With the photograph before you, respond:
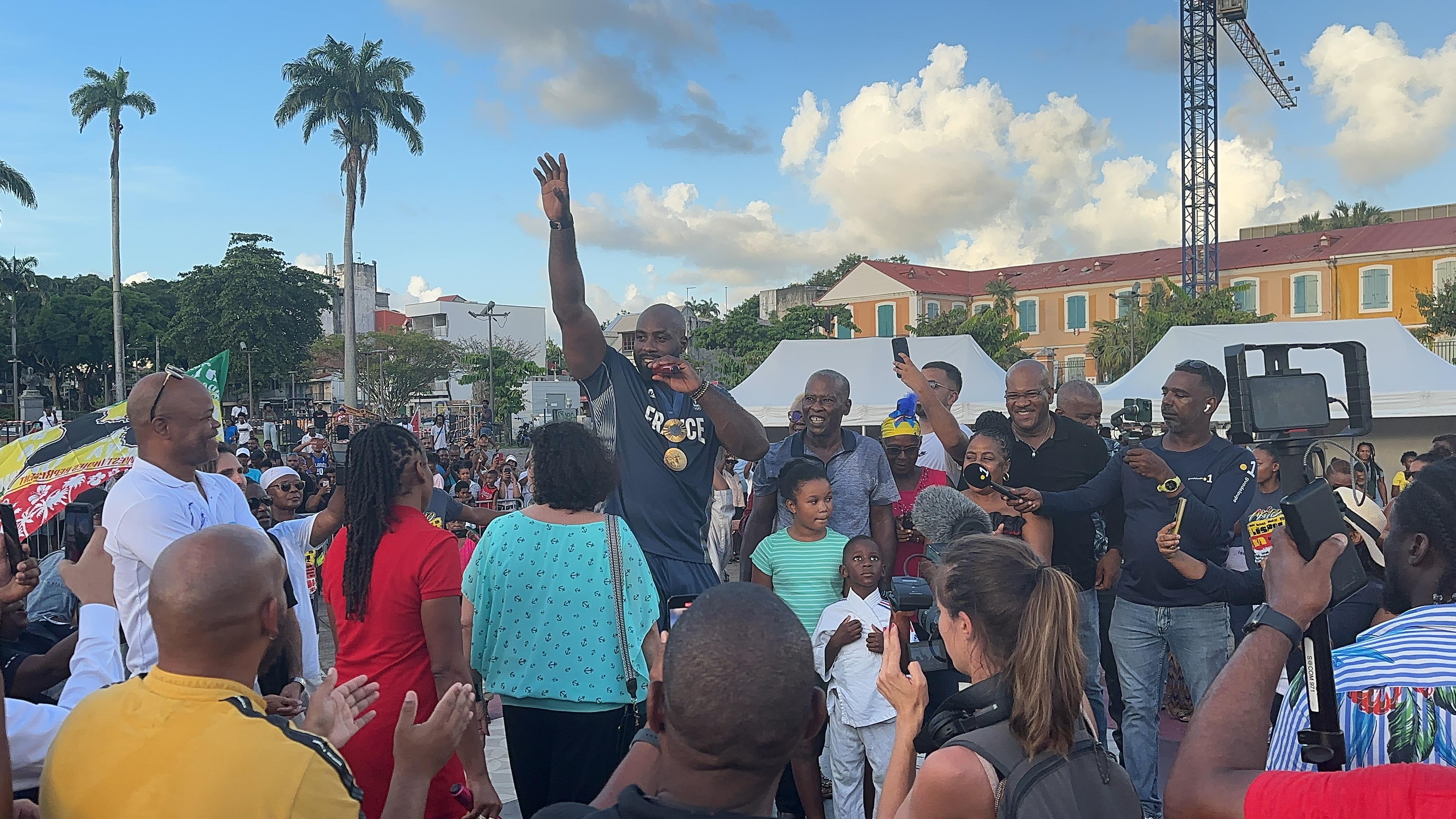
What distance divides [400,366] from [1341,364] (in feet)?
151

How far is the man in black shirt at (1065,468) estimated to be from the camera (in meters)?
4.51

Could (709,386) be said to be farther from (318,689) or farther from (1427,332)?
(1427,332)

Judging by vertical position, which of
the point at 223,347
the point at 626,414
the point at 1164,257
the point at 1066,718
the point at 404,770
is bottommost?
the point at 404,770

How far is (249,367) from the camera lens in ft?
154

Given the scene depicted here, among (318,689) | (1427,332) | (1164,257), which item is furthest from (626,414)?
(1164,257)

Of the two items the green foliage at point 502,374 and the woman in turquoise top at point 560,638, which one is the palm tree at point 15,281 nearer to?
the green foliage at point 502,374

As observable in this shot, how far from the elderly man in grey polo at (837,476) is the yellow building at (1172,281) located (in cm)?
4135

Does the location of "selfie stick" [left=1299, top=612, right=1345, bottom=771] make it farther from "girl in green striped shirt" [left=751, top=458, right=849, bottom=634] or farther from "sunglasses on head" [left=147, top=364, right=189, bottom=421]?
"sunglasses on head" [left=147, top=364, right=189, bottom=421]

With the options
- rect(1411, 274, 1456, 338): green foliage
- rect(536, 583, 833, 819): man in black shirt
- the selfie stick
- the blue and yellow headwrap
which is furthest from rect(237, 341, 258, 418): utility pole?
the selfie stick

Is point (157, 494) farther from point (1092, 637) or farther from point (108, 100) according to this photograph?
point (108, 100)

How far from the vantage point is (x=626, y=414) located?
379 centimetres

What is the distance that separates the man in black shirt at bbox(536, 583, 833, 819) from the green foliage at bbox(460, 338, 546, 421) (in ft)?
127

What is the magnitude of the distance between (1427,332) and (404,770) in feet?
139

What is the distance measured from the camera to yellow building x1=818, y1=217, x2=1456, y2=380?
43.1 metres
